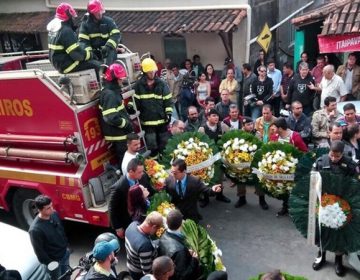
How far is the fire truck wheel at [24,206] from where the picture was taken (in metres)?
7.08

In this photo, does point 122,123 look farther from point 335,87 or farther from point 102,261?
point 335,87

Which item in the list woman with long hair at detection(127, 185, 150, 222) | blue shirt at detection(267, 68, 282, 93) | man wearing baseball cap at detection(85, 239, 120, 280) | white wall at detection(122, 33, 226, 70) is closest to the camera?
man wearing baseball cap at detection(85, 239, 120, 280)

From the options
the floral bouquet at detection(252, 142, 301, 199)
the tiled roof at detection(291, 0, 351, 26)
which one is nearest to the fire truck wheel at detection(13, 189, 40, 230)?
the floral bouquet at detection(252, 142, 301, 199)

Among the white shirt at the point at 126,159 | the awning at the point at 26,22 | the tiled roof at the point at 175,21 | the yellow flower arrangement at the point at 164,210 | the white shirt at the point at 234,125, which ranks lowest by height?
the yellow flower arrangement at the point at 164,210

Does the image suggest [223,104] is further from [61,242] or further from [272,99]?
[61,242]

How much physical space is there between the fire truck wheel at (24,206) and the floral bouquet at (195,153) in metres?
2.25

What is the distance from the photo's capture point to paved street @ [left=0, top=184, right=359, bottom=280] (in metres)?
6.12

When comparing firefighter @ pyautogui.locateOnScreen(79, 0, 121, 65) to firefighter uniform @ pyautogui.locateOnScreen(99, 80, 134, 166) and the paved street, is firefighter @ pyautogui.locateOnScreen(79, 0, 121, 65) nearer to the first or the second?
firefighter uniform @ pyautogui.locateOnScreen(99, 80, 134, 166)

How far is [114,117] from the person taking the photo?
20.8ft

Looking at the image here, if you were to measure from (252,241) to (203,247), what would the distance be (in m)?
2.00

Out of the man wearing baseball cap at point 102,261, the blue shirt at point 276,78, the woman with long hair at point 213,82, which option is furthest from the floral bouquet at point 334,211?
the woman with long hair at point 213,82

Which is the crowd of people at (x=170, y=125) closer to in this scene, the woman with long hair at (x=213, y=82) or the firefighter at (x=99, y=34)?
the firefighter at (x=99, y=34)

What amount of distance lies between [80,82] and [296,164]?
3.41 meters

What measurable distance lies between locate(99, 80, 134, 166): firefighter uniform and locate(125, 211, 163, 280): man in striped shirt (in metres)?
1.99
